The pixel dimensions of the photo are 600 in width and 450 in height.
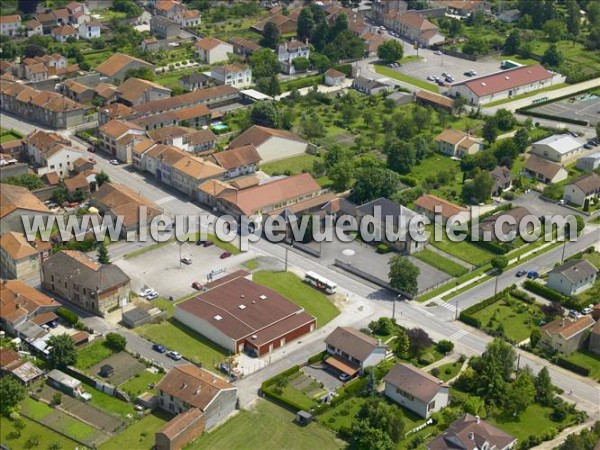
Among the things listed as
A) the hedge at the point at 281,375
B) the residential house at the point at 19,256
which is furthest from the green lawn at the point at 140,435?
the residential house at the point at 19,256

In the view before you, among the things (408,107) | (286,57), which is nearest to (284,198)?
(408,107)

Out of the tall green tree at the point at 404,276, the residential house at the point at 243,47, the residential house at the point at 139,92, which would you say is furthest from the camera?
the residential house at the point at 243,47

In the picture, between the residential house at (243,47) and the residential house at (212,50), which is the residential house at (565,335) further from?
the residential house at (243,47)

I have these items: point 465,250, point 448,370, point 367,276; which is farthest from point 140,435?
point 465,250

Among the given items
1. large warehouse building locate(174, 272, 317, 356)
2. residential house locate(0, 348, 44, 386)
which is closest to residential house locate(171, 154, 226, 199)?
large warehouse building locate(174, 272, 317, 356)

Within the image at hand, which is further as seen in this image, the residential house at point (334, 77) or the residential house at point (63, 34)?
the residential house at point (63, 34)

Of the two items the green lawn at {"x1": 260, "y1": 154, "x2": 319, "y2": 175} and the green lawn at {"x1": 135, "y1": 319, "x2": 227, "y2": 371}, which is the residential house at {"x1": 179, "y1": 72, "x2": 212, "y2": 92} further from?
the green lawn at {"x1": 135, "y1": 319, "x2": 227, "y2": 371}

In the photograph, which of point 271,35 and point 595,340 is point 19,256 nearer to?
point 595,340
